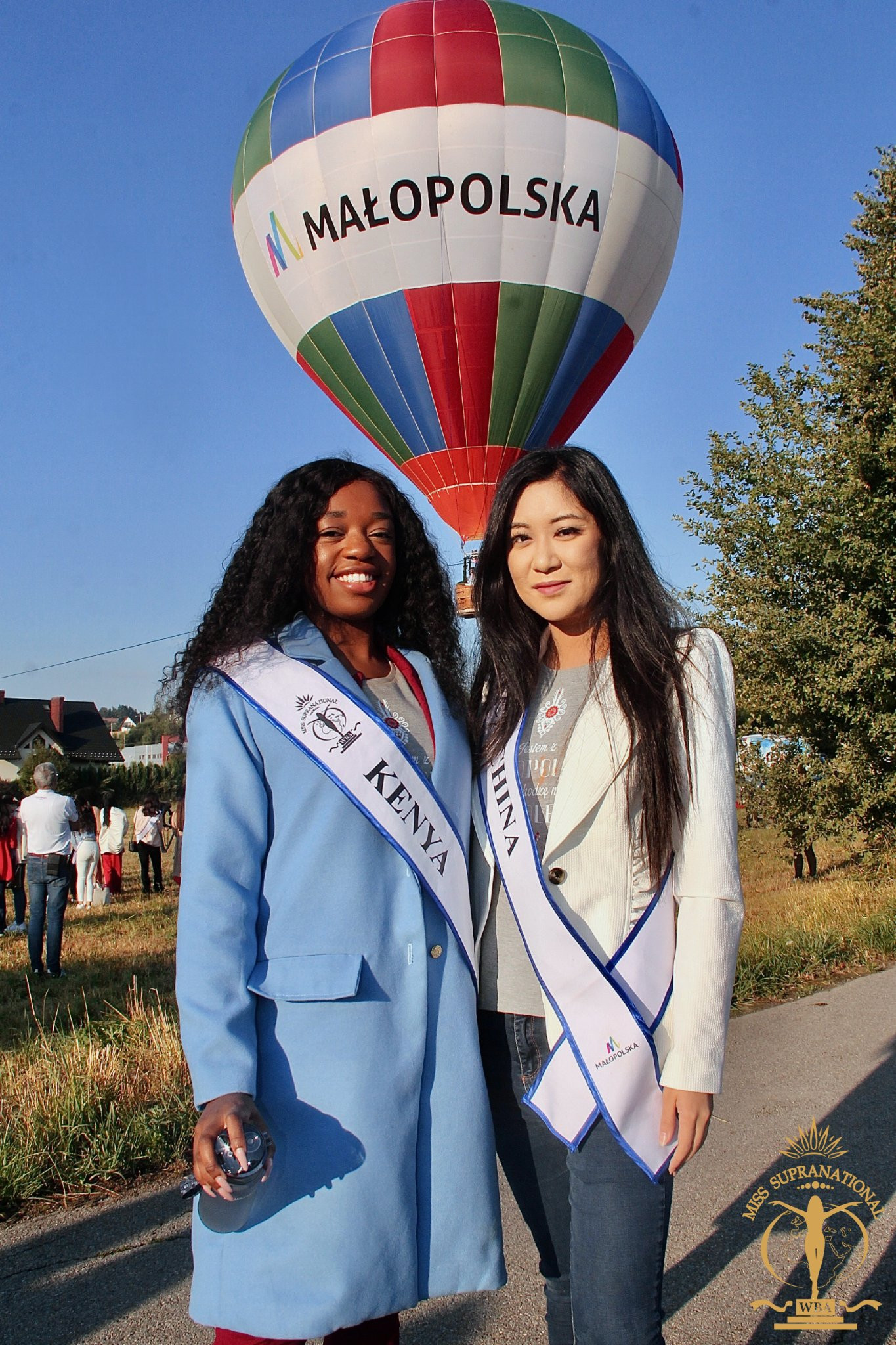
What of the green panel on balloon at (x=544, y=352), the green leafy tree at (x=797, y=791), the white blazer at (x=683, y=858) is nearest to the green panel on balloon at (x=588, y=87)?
the green panel on balloon at (x=544, y=352)

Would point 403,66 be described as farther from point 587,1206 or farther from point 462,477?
point 587,1206

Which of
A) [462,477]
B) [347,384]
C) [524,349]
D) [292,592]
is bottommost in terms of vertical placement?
[292,592]

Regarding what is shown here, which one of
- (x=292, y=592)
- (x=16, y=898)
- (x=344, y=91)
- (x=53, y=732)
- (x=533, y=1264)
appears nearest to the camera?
(x=292, y=592)

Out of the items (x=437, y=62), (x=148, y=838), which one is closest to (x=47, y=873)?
(x=148, y=838)

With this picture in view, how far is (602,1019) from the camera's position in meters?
1.87

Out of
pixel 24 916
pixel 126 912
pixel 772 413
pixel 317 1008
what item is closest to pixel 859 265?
pixel 772 413

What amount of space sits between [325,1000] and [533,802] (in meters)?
0.59

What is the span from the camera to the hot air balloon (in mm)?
12367

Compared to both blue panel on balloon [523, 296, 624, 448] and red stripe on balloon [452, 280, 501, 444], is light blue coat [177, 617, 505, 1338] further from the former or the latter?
blue panel on balloon [523, 296, 624, 448]

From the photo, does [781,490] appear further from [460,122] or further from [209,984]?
[209,984]

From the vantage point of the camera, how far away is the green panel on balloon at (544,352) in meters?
13.1

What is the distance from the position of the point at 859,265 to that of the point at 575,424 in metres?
4.30

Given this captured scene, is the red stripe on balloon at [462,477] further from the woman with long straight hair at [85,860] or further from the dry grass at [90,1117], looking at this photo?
the dry grass at [90,1117]

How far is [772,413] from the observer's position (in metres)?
12.4
